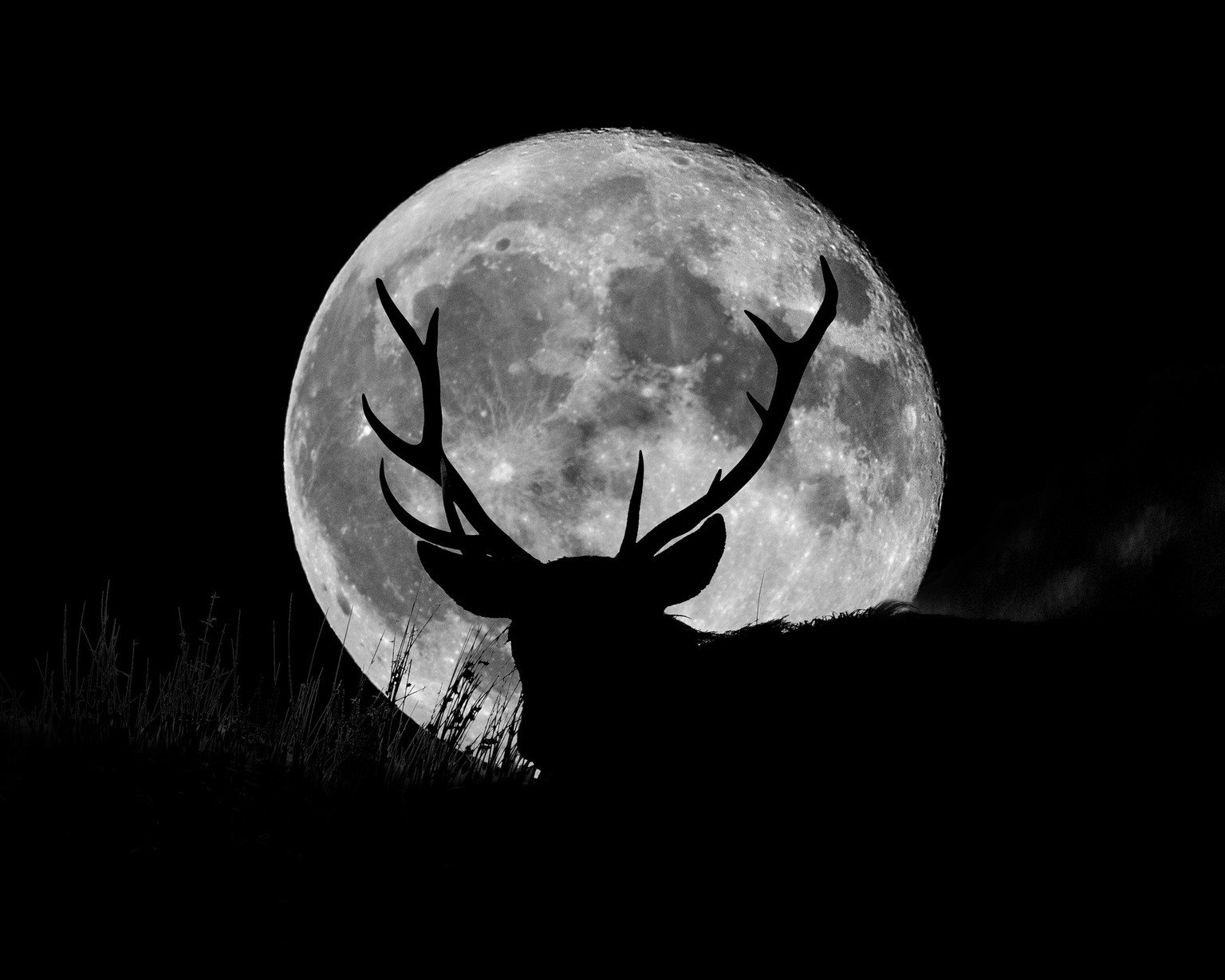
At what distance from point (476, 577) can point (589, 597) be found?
0.49 m

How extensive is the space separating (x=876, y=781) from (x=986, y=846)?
35 centimetres

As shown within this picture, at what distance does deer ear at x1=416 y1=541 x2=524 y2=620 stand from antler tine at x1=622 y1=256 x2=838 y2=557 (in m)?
0.60

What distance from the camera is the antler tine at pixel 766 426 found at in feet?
14.8

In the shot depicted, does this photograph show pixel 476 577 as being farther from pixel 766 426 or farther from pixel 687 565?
pixel 766 426

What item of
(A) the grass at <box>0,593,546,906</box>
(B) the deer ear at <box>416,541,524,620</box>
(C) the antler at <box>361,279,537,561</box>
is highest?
(C) the antler at <box>361,279,537,561</box>

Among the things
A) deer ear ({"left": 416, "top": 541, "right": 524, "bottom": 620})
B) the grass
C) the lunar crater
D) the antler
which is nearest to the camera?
the grass

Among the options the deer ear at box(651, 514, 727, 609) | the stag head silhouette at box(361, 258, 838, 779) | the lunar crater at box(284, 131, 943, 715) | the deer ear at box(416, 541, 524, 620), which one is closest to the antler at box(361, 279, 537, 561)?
the stag head silhouette at box(361, 258, 838, 779)

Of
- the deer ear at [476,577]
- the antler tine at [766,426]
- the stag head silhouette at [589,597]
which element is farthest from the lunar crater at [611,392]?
the deer ear at [476,577]

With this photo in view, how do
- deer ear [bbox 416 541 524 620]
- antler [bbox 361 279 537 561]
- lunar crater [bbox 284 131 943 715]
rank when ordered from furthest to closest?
lunar crater [bbox 284 131 943 715], antler [bbox 361 279 537 561], deer ear [bbox 416 541 524 620]

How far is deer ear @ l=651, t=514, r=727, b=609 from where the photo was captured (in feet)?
14.2

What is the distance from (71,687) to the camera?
422 centimetres

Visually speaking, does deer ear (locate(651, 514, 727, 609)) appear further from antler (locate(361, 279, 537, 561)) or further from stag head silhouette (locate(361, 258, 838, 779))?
antler (locate(361, 279, 537, 561))

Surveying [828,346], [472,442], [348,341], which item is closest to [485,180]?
[348,341]

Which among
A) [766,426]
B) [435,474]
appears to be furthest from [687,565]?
[435,474]
